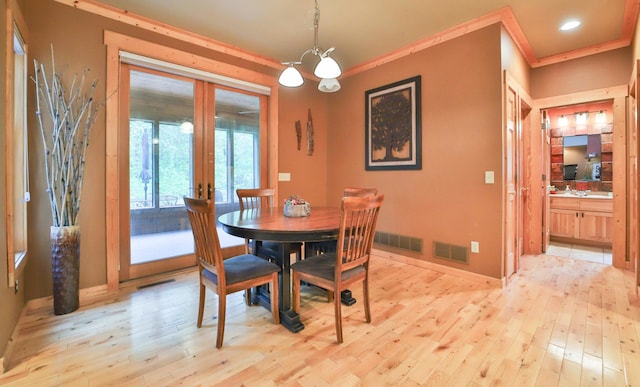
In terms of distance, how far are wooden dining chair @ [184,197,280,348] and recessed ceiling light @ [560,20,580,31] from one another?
145 inches

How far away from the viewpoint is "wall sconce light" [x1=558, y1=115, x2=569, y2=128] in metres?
4.90

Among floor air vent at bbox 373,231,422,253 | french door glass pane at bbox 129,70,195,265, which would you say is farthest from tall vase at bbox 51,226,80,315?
floor air vent at bbox 373,231,422,253

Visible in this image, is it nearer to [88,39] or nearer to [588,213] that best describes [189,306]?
[88,39]

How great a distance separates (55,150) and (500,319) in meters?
3.69

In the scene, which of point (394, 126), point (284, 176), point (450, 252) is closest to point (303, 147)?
point (284, 176)

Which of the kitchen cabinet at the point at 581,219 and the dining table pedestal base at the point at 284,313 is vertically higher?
the kitchen cabinet at the point at 581,219

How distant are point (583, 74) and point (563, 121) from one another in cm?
182

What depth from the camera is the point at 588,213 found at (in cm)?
435

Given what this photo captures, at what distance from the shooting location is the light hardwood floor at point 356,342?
1.52 m

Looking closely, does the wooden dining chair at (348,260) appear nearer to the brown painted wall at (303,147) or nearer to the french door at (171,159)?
the french door at (171,159)

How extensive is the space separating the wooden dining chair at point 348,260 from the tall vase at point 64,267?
177cm

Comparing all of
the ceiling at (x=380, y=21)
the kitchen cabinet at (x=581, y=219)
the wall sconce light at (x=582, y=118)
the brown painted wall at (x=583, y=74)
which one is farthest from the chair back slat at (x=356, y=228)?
the wall sconce light at (x=582, y=118)

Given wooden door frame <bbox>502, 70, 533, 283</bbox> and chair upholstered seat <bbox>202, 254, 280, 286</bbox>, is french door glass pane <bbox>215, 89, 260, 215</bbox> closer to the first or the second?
chair upholstered seat <bbox>202, 254, 280, 286</bbox>

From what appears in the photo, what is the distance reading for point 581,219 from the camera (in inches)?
174
